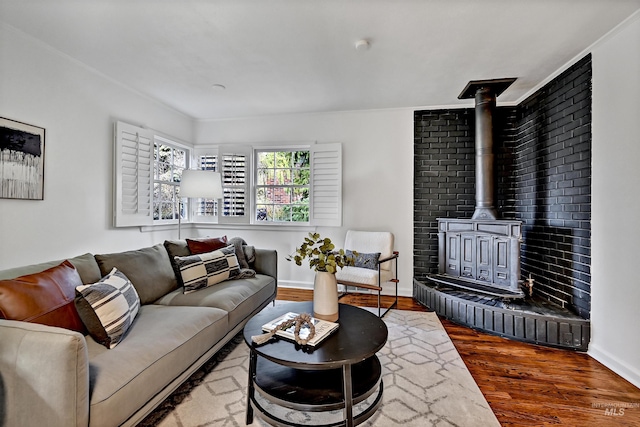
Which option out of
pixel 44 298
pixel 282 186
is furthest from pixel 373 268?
pixel 44 298

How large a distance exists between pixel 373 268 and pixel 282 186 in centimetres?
196

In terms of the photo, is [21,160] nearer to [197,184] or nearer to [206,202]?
[197,184]

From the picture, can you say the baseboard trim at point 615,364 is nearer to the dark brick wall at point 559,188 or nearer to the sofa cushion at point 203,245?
the dark brick wall at point 559,188

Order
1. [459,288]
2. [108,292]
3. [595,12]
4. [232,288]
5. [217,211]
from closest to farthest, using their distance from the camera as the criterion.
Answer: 1. [108,292]
2. [595,12]
3. [232,288]
4. [459,288]
5. [217,211]

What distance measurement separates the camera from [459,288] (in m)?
3.28

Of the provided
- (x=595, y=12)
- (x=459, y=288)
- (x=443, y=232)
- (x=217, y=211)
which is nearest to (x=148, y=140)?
(x=217, y=211)

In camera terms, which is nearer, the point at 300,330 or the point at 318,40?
the point at 300,330

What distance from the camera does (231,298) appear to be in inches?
91.4

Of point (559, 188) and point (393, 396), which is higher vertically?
point (559, 188)

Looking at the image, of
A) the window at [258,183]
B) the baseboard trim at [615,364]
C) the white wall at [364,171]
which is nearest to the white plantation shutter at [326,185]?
the window at [258,183]

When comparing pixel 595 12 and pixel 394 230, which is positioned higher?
pixel 595 12

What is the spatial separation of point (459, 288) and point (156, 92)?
4232 mm

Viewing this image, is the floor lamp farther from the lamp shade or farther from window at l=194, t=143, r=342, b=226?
window at l=194, t=143, r=342, b=226

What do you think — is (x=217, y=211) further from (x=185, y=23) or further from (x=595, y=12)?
(x=595, y=12)
